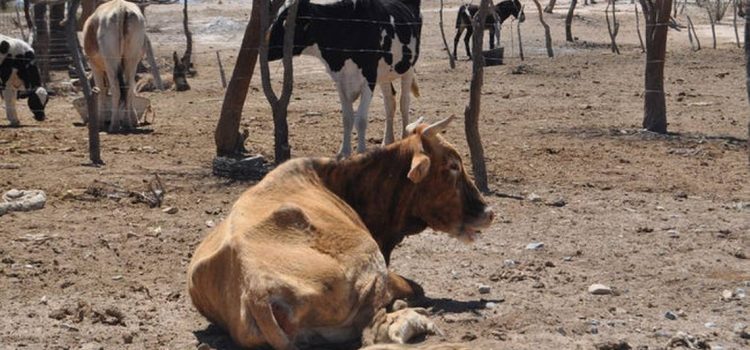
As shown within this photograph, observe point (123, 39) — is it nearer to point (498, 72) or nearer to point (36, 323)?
point (498, 72)

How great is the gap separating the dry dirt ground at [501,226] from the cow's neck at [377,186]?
1.97 ft

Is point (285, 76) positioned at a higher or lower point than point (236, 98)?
higher

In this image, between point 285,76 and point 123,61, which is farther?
point 123,61

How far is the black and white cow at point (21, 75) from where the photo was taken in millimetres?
20281

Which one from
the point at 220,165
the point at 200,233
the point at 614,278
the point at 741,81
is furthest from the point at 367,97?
the point at 741,81

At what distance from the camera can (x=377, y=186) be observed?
28.9 feet

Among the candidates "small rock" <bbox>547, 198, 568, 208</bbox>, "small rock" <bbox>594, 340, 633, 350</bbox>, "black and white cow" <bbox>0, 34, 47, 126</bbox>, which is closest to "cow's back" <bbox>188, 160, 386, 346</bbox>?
"small rock" <bbox>594, 340, 633, 350</bbox>

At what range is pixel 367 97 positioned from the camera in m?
15.3

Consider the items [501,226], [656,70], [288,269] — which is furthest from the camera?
[656,70]

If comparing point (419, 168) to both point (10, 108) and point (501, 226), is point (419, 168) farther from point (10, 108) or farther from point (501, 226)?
point (10, 108)

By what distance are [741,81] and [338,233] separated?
57.8ft

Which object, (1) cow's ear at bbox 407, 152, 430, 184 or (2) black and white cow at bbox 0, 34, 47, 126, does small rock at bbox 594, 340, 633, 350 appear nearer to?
(1) cow's ear at bbox 407, 152, 430, 184

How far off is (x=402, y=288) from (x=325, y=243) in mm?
816

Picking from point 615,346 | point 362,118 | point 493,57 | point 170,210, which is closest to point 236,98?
point 362,118
